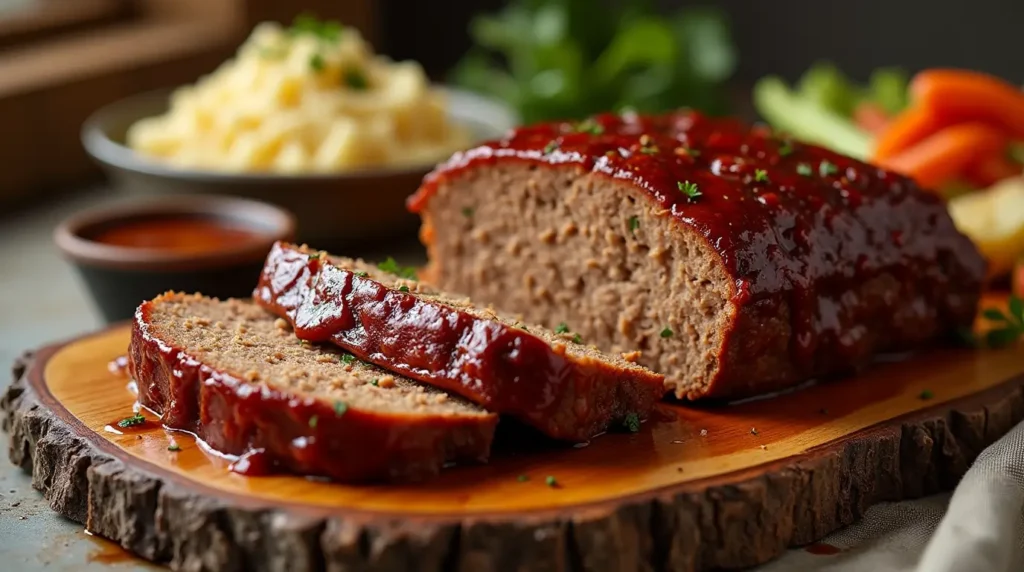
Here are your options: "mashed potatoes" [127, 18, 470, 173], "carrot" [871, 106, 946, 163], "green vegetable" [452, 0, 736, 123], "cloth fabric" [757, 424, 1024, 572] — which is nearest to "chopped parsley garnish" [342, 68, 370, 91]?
"mashed potatoes" [127, 18, 470, 173]

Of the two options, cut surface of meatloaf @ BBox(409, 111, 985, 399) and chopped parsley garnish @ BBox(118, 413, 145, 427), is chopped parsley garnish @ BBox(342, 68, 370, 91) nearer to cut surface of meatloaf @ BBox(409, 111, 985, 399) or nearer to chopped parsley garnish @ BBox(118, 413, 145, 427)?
cut surface of meatloaf @ BBox(409, 111, 985, 399)

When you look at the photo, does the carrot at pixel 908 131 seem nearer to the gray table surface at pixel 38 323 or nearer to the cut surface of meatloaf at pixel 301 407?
the gray table surface at pixel 38 323

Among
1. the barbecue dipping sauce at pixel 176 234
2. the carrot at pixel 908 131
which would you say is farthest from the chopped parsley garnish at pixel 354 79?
the carrot at pixel 908 131

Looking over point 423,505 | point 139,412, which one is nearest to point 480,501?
point 423,505

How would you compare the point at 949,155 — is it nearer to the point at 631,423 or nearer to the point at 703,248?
the point at 703,248

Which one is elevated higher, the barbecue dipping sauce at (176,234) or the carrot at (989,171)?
the carrot at (989,171)

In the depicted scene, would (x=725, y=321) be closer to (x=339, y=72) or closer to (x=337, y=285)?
(x=337, y=285)
